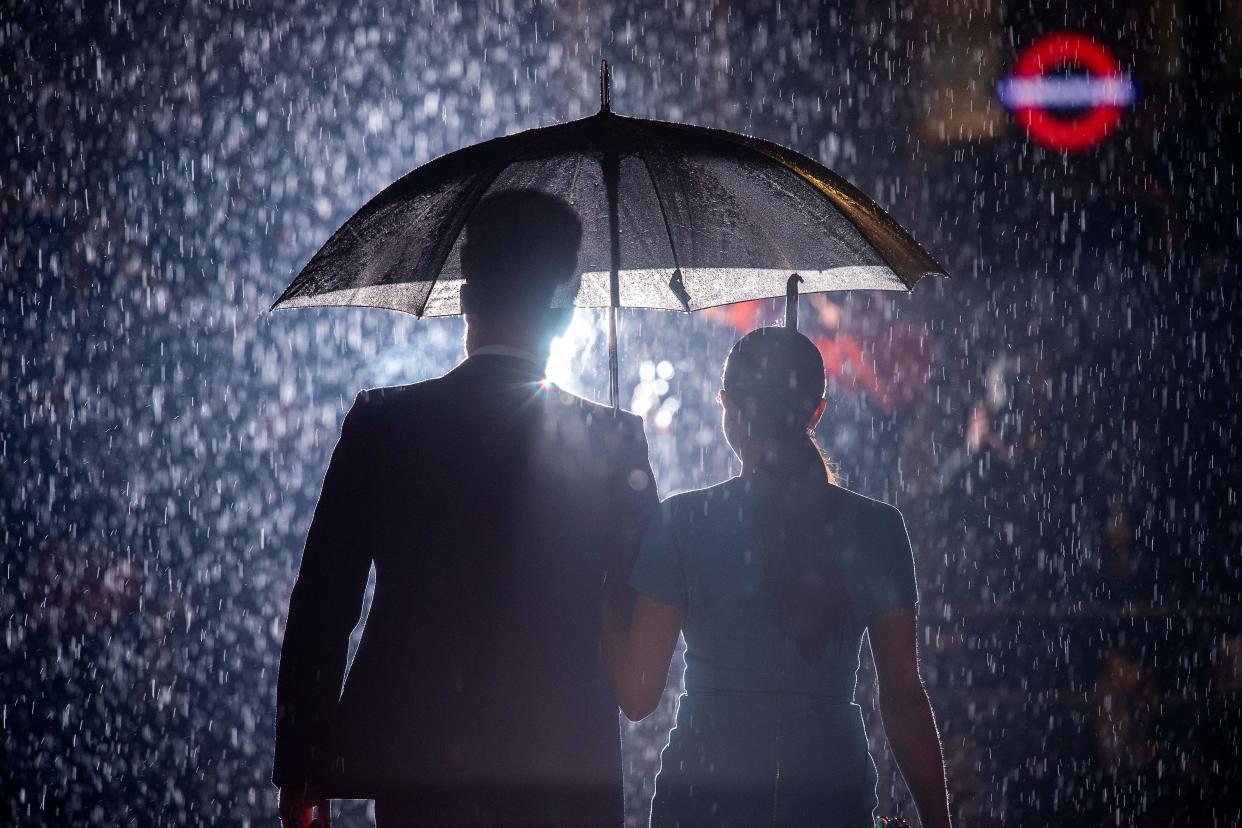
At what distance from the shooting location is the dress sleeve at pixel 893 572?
2049 millimetres

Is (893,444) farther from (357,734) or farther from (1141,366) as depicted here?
(357,734)

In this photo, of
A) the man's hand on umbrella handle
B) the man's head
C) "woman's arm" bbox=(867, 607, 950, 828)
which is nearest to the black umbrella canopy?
the man's head

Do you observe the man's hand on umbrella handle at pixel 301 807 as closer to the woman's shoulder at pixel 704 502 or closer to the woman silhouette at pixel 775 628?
the woman silhouette at pixel 775 628

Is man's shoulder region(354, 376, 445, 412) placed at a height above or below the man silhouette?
above

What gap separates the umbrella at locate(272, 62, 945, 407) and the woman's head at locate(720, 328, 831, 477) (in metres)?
0.54

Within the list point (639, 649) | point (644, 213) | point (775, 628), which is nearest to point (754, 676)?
point (775, 628)

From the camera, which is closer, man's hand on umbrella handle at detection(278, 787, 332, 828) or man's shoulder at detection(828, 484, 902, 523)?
man's hand on umbrella handle at detection(278, 787, 332, 828)

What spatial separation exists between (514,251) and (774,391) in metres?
0.54

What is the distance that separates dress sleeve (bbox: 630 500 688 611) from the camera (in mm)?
2078

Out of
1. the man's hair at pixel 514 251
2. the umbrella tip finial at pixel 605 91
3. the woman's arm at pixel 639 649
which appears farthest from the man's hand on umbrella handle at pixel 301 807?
the umbrella tip finial at pixel 605 91

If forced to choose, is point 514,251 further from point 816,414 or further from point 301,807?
point 301,807

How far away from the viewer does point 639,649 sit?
2.09 m

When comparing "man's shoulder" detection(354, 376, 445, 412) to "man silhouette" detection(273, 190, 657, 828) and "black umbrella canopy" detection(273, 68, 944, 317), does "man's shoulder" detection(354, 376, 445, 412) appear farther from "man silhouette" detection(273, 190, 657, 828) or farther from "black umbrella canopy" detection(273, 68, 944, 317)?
"black umbrella canopy" detection(273, 68, 944, 317)

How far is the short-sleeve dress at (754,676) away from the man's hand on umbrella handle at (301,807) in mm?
607
